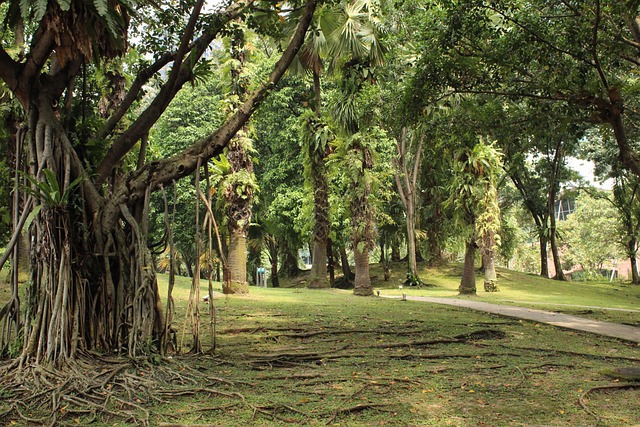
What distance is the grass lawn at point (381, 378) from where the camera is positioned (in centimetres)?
500

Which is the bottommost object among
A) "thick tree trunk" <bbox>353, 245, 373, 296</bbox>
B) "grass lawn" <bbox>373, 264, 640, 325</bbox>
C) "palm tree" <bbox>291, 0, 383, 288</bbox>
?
Answer: "grass lawn" <bbox>373, 264, 640, 325</bbox>

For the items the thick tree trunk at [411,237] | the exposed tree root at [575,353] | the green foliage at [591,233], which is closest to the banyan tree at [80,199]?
the exposed tree root at [575,353]

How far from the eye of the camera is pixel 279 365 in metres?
7.12

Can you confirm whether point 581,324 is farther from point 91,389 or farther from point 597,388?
point 91,389

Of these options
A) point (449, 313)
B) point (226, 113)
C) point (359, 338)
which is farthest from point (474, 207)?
point (359, 338)

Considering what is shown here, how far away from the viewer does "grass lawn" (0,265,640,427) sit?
5004mm

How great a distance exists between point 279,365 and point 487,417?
2.94 m

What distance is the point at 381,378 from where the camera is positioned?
632cm

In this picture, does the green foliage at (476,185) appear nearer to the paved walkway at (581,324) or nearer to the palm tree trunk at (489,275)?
the palm tree trunk at (489,275)

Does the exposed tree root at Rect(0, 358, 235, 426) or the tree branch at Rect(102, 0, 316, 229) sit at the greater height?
the tree branch at Rect(102, 0, 316, 229)

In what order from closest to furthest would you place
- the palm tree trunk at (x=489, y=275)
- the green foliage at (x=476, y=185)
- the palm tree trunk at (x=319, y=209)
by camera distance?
the green foliage at (x=476, y=185) → the palm tree trunk at (x=319, y=209) → the palm tree trunk at (x=489, y=275)

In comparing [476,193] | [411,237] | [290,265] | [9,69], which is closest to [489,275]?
[411,237]

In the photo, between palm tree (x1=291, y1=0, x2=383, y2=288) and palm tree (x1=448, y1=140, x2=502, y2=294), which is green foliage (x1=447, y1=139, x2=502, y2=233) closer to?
palm tree (x1=448, y1=140, x2=502, y2=294)

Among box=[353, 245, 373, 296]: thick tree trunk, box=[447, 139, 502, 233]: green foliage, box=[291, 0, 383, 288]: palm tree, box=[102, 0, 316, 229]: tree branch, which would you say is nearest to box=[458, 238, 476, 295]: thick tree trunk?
box=[447, 139, 502, 233]: green foliage
